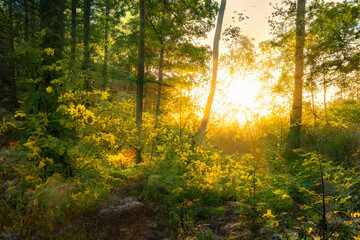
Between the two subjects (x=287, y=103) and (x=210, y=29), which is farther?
(x=287, y=103)

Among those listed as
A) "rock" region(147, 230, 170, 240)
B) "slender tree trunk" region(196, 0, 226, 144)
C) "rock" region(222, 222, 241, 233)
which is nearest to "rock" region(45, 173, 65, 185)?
"rock" region(147, 230, 170, 240)

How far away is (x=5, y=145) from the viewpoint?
318 inches

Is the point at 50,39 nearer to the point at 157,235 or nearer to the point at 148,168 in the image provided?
the point at 148,168

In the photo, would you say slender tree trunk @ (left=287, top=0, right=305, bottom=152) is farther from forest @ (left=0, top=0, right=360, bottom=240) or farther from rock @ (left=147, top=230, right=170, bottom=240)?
rock @ (left=147, top=230, right=170, bottom=240)

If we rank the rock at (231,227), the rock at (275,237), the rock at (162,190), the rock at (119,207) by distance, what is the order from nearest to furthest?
the rock at (275,237) → the rock at (231,227) → the rock at (119,207) → the rock at (162,190)

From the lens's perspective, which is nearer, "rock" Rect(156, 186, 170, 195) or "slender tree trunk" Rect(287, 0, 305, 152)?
"rock" Rect(156, 186, 170, 195)

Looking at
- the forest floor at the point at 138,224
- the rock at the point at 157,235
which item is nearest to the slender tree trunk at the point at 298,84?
the forest floor at the point at 138,224

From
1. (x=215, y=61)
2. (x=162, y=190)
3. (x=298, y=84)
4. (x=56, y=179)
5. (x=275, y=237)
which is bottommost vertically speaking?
(x=162, y=190)

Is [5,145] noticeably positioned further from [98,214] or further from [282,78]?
[282,78]

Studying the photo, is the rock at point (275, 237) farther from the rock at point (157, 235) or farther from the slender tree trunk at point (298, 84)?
the slender tree trunk at point (298, 84)

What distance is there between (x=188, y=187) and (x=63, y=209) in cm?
279

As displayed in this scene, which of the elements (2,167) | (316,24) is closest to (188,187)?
(2,167)

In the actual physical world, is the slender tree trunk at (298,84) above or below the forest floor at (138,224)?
above

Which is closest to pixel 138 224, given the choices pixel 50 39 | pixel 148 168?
pixel 148 168
